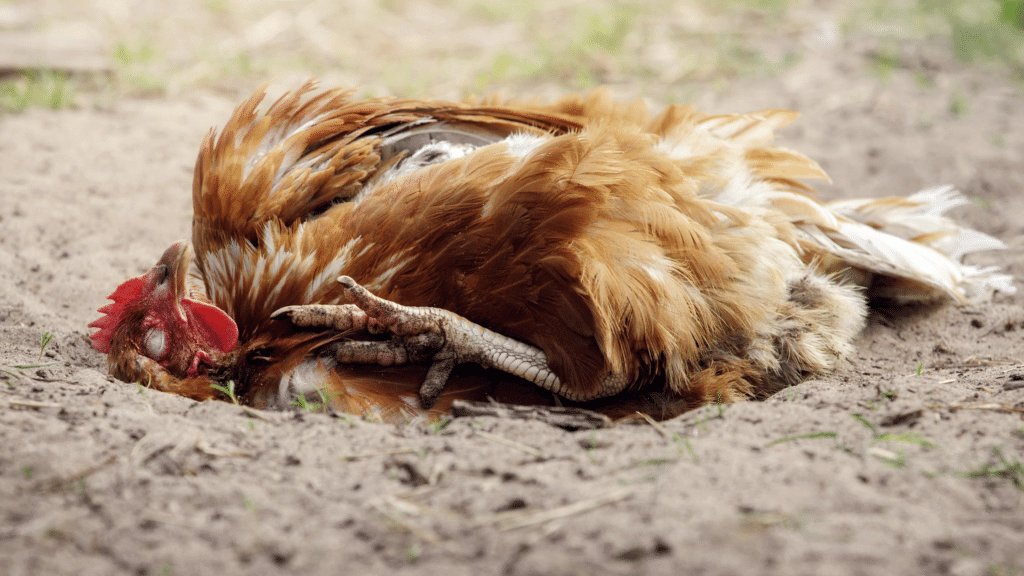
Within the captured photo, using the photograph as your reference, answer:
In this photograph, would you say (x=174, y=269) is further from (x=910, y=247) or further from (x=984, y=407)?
(x=910, y=247)

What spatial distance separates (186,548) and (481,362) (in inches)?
45.2

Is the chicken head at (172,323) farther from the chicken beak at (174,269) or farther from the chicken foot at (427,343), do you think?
the chicken foot at (427,343)

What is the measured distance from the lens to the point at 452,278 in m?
2.56

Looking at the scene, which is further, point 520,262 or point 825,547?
point 520,262

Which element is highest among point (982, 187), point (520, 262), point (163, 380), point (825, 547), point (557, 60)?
point (557, 60)

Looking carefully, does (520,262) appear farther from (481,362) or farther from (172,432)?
(172,432)

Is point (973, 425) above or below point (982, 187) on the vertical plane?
below

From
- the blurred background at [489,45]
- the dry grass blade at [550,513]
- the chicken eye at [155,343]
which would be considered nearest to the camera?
the dry grass blade at [550,513]

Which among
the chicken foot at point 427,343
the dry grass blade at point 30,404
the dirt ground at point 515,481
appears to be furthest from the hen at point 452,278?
the dry grass blade at point 30,404

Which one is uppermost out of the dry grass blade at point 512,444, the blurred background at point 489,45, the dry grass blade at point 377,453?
the blurred background at point 489,45

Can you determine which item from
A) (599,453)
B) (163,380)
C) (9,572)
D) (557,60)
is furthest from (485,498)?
(557,60)

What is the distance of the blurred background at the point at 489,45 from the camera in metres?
5.62

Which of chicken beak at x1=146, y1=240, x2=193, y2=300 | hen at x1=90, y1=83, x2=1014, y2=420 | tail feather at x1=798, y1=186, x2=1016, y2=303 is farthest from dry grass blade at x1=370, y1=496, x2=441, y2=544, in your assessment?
tail feather at x1=798, y1=186, x2=1016, y2=303

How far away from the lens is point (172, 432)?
202cm
